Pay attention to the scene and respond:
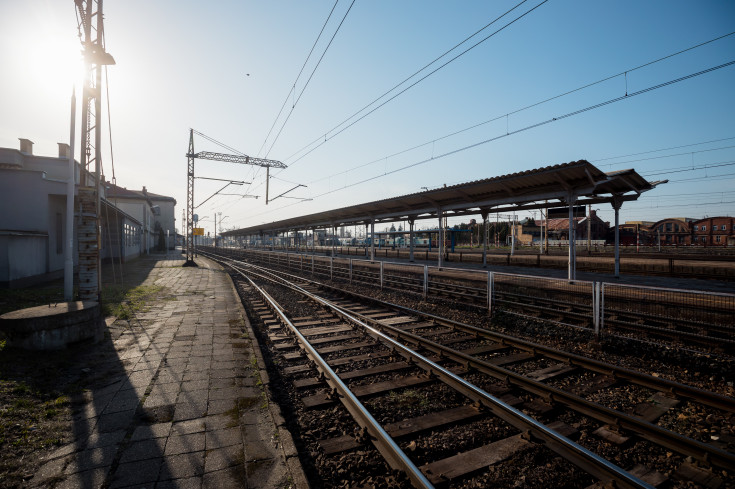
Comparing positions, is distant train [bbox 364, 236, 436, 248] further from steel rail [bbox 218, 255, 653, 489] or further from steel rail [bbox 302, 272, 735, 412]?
steel rail [bbox 218, 255, 653, 489]

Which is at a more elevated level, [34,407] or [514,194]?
[514,194]

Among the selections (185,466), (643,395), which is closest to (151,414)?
(185,466)

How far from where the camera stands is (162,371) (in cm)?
527

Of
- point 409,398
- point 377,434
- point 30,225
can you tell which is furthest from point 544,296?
point 30,225

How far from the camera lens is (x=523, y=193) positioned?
12.4 metres

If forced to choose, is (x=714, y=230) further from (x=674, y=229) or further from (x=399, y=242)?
(x=399, y=242)

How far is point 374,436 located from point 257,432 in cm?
125

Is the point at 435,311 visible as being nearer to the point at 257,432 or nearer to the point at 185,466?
the point at 257,432

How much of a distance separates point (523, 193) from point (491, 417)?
1029cm

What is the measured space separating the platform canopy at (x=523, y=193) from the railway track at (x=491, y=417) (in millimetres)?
6305

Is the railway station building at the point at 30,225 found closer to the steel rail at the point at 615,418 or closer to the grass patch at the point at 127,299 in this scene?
the grass patch at the point at 127,299

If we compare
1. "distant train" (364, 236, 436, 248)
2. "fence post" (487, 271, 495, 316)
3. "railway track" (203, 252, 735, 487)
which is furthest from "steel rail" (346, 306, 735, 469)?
"distant train" (364, 236, 436, 248)

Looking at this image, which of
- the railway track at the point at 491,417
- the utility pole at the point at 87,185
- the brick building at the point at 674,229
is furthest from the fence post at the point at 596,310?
the brick building at the point at 674,229

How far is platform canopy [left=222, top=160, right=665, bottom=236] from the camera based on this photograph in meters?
10.1
